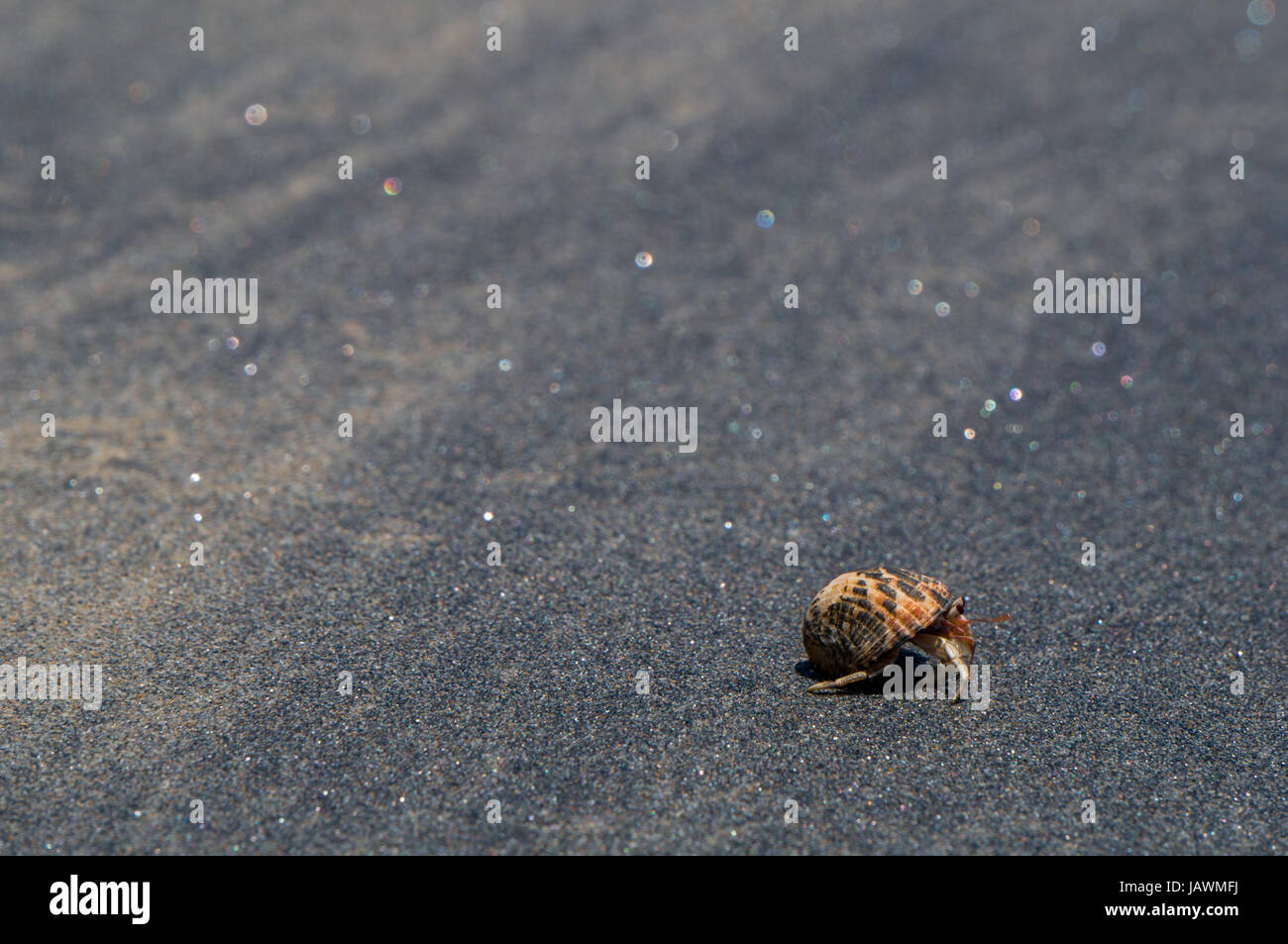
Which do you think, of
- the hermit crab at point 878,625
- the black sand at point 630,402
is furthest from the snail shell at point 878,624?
the black sand at point 630,402

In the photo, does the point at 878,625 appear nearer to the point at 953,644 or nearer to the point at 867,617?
the point at 867,617

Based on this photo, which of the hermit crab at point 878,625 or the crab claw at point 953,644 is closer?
the hermit crab at point 878,625

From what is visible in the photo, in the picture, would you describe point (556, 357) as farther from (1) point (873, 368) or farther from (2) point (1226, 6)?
(2) point (1226, 6)

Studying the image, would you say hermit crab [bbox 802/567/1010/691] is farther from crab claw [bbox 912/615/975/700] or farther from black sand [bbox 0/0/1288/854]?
black sand [bbox 0/0/1288/854]

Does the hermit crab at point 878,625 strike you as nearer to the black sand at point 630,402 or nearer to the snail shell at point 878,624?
the snail shell at point 878,624

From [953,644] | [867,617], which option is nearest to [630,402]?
[867,617]

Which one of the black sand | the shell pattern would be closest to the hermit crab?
the shell pattern
